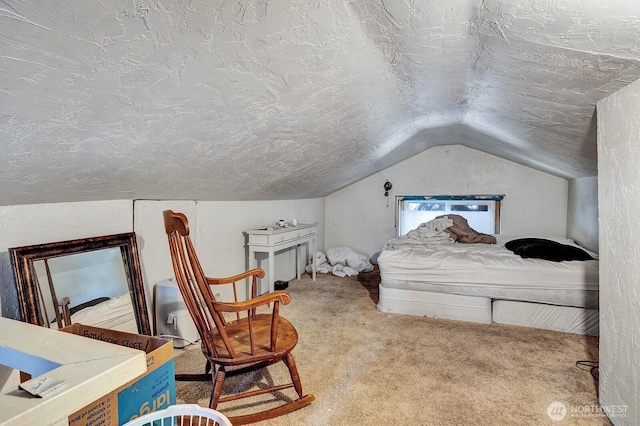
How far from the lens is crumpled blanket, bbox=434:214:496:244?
13.0 ft

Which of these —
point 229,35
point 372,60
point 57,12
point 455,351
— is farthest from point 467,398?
point 57,12

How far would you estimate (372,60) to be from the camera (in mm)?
1619

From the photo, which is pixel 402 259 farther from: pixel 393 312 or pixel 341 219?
pixel 341 219

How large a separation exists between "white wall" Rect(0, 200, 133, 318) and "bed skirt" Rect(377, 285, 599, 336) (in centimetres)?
236

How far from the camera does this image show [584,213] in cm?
365

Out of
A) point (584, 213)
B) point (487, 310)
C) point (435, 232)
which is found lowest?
point (487, 310)

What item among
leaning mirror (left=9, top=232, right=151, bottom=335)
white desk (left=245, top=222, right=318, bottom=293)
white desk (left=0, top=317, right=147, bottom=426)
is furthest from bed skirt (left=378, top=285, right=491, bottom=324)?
white desk (left=0, top=317, right=147, bottom=426)

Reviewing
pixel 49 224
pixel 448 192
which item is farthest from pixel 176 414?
pixel 448 192

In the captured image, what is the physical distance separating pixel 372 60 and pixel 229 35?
787 mm

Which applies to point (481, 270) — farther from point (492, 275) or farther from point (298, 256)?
point (298, 256)

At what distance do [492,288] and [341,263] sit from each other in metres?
2.34

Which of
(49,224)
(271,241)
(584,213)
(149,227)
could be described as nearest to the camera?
(49,224)

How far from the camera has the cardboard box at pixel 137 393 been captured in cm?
99

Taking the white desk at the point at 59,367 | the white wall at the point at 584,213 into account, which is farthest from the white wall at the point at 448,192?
the white desk at the point at 59,367
